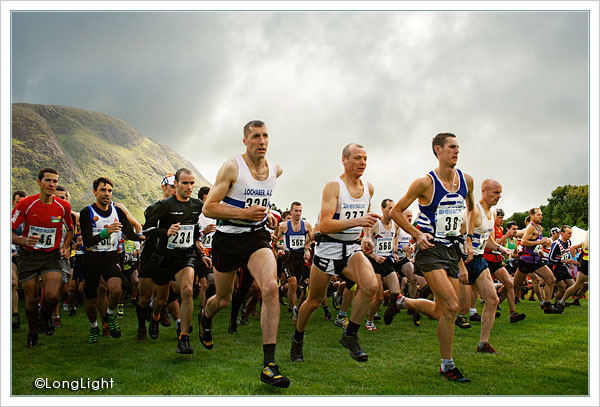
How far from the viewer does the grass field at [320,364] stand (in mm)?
4957

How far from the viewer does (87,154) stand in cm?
14600

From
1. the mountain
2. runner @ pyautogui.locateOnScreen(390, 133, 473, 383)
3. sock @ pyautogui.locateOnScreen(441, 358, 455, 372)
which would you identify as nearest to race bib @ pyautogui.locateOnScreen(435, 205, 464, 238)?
runner @ pyautogui.locateOnScreen(390, 133, 473, 383)

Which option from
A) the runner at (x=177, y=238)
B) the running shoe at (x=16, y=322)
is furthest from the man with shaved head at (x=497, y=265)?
the running shoe at (x=16, y=322)

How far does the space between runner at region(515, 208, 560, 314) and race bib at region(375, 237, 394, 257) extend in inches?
154

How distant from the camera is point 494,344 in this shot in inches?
301

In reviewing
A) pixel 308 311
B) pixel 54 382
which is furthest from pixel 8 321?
pixel 308 311

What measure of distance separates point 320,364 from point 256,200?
2.25 m

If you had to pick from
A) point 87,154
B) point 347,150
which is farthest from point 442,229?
point 87,154

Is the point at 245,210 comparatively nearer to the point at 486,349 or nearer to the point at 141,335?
the point at 141,335

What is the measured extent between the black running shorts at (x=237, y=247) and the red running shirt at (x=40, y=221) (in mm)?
3327

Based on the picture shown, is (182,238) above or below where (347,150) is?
below

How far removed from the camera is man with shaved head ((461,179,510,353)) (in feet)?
23.1

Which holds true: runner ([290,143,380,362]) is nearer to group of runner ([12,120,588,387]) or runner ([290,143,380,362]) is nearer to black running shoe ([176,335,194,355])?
group of runner ([12,120,588,387])

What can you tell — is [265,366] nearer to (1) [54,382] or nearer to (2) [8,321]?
(1) [54,382]
